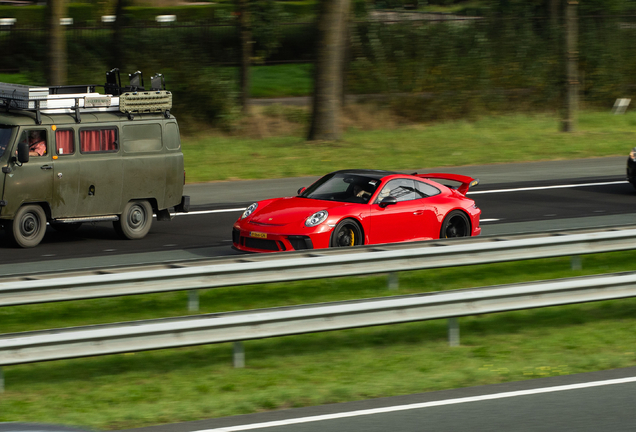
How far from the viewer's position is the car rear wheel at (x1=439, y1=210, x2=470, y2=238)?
13664 millimetres

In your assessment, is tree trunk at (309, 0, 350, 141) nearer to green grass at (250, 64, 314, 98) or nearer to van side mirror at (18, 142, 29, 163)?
green grass at (250, 64, 314, 98)

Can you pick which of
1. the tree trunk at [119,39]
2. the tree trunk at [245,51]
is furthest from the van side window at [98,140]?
the tree trunk at [119,39]

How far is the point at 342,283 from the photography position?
36.6 ft

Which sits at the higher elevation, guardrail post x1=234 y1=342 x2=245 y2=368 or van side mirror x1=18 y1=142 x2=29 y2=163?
van side mirror x1=18 y1=142 x2=29 y2=163

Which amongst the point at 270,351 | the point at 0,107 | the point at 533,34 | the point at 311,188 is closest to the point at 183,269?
the point at 270,351

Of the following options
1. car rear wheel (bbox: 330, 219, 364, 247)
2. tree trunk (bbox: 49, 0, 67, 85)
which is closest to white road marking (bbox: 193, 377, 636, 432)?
car rear wheel (bbox: 330, 219, 364, 247)

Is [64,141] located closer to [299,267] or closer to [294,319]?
[299,267]

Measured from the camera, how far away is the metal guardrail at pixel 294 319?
7008mm

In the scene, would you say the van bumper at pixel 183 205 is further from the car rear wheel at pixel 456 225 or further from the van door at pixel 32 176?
the car rear wheel at pixel 456 225

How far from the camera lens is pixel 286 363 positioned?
8.13 metres

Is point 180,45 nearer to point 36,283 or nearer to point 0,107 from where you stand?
point 0,107

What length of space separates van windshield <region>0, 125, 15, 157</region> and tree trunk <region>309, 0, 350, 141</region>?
13188 millimetres

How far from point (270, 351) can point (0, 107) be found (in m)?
8.45

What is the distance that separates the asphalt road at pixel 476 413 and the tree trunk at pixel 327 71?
1974 centimetres
